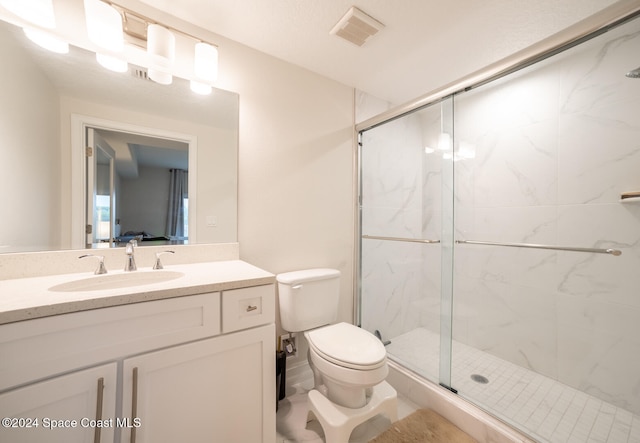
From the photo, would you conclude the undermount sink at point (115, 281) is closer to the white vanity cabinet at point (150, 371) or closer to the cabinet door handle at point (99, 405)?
the white vanity cabinet at point (150, 371)

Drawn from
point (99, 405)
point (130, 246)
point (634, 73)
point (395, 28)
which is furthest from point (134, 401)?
point (634, 73)

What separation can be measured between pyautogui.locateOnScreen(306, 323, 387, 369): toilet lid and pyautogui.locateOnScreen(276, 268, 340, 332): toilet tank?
0.54ft

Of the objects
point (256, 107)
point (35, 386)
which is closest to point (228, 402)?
point (35, 386)

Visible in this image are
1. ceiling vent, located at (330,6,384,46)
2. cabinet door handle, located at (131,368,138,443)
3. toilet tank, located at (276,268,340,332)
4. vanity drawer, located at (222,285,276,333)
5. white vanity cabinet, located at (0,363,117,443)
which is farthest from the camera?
toilet tank, located at (276,268,340,332)

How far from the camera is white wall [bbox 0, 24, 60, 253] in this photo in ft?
3.14

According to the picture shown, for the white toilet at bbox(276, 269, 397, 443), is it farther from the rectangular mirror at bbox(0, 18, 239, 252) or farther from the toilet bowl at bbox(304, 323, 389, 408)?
the rectangular mirror at bbox(0, 18, 239, 252)

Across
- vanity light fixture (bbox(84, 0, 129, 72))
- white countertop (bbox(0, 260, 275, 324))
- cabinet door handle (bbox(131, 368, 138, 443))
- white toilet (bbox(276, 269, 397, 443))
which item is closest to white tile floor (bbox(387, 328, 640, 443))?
white toilet (bbox(276, 269, 397, 443))

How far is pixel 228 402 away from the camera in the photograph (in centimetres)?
94

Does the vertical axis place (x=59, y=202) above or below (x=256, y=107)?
below

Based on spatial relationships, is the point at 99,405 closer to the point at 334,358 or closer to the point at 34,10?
the point at 334,358

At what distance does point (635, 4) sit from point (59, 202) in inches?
89.3

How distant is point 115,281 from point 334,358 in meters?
1.01

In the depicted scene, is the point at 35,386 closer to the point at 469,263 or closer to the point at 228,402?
the point at 228,402

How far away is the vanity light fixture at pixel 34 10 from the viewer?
0.94 m
